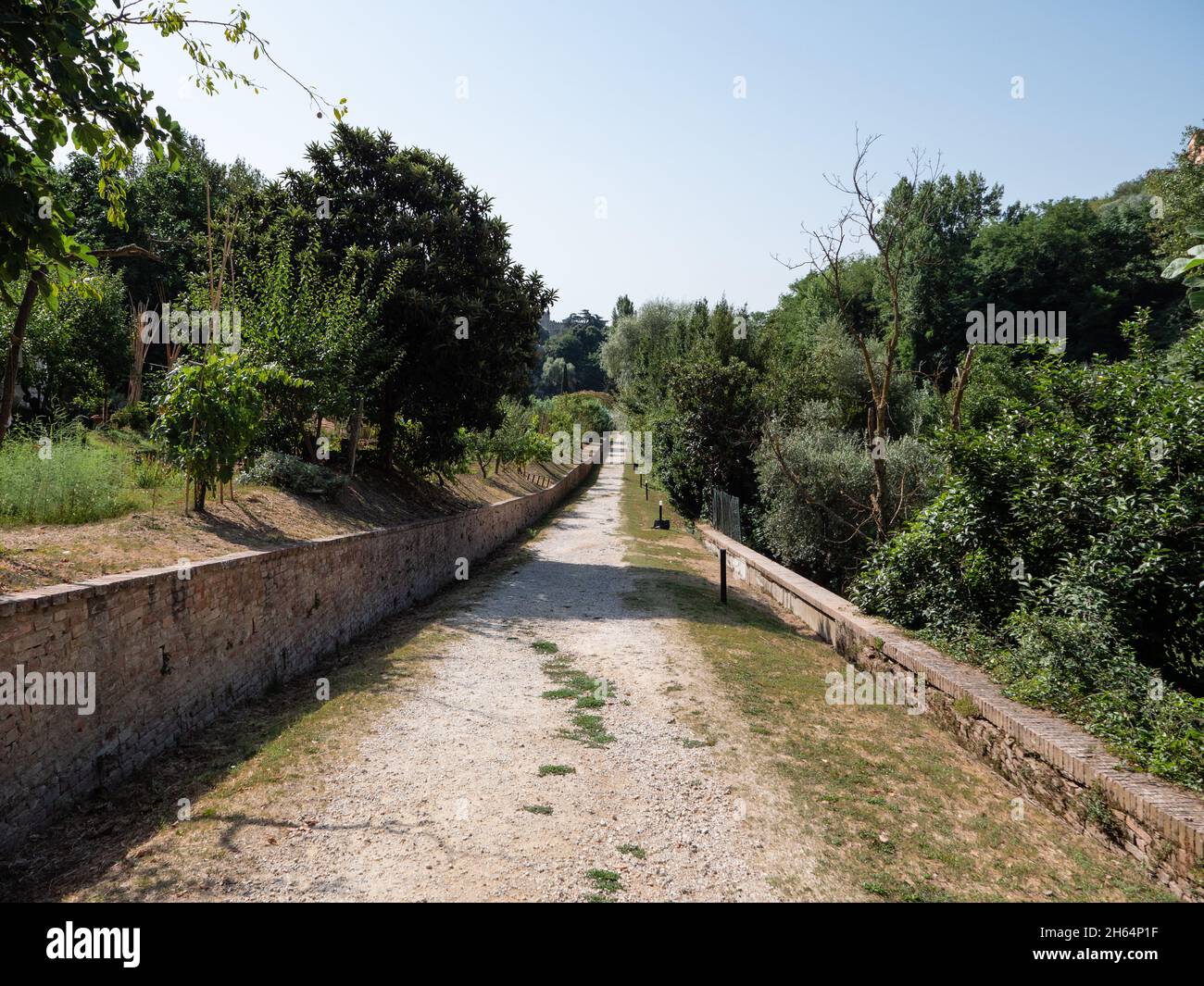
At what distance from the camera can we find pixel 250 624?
712 centimetres

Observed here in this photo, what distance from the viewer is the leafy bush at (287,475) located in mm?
10891

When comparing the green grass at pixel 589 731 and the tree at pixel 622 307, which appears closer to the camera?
the green grass at pixel 589 731

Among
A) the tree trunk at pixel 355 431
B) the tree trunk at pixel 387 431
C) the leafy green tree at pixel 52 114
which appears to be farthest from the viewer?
the tree trunk at pixel 387 431

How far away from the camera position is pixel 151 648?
548 centimetres

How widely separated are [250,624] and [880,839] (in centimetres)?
607

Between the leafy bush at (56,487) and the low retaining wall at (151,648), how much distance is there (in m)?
1.75

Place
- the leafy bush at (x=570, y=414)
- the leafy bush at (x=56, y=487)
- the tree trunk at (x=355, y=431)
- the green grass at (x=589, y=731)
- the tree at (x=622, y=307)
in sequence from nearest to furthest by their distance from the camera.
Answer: the green grass at (x=589, y=731) < the leafy bush at (x=56, y=487) < the tree trunk at (x=355, y=431) < the leafy bush at (x=570, y=414) < the tree at (x=622, y=307)

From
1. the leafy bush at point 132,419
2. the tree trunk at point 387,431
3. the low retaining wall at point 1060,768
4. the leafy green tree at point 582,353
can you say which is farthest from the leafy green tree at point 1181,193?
the leafy green tree at point 582,353

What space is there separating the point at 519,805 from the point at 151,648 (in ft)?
10.5

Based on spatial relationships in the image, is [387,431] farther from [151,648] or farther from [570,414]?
[570,414]

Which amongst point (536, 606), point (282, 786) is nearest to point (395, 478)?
point (536, 606)

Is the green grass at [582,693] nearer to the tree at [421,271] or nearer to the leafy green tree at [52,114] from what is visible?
the leafy green tree at [52,114]

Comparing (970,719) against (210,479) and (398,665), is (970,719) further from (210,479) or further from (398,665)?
(210,479)

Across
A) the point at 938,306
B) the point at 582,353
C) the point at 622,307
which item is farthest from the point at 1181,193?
the point at 582,353
